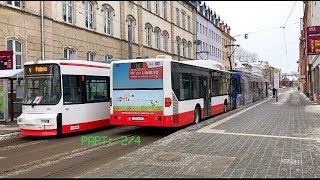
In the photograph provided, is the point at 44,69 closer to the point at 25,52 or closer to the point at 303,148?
the point at 303,148

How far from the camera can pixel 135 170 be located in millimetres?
6941

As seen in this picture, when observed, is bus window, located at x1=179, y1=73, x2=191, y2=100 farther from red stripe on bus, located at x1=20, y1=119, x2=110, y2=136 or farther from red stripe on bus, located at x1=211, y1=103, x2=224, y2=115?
red stripe on bus, located at x1=211, y1=103, x2=224, y2=115

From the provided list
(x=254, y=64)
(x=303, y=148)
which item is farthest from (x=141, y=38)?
(x=254, y=64)

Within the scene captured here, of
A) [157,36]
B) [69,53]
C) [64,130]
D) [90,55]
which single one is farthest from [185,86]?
[157,36]

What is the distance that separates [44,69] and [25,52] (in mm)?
10418

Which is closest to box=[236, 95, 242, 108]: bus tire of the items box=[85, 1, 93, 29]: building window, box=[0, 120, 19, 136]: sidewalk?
box=[85, 1, 93, 29]: building window

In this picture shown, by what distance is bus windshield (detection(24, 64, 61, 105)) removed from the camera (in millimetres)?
13172

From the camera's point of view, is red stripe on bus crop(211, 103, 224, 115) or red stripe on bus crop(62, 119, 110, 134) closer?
red stripe on bus crop(62, 119, 110, 134)

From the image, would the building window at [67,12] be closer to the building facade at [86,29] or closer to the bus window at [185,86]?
the building facade at [86,29]

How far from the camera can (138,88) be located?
13773 mm

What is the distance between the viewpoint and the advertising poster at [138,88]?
13453 mm

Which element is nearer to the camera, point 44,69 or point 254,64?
point 44,69

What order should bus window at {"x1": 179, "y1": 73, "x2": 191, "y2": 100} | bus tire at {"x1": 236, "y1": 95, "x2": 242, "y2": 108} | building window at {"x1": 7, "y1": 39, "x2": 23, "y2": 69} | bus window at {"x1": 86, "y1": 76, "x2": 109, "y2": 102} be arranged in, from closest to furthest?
bus window at {"x1": 179, "y1": 73, "x2": 191, "y2": 100} < bus window at {"x1": 86, "y1": 76, "x2": 109, "y2": 102} < building window at {"x1": 7, "y1": 39, "x2": 23, "y2": 69} < bus tire at {"x1": 236, "y1": 95, "x2": 242, "y2": 108}

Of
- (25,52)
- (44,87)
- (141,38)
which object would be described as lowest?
(44,87)
